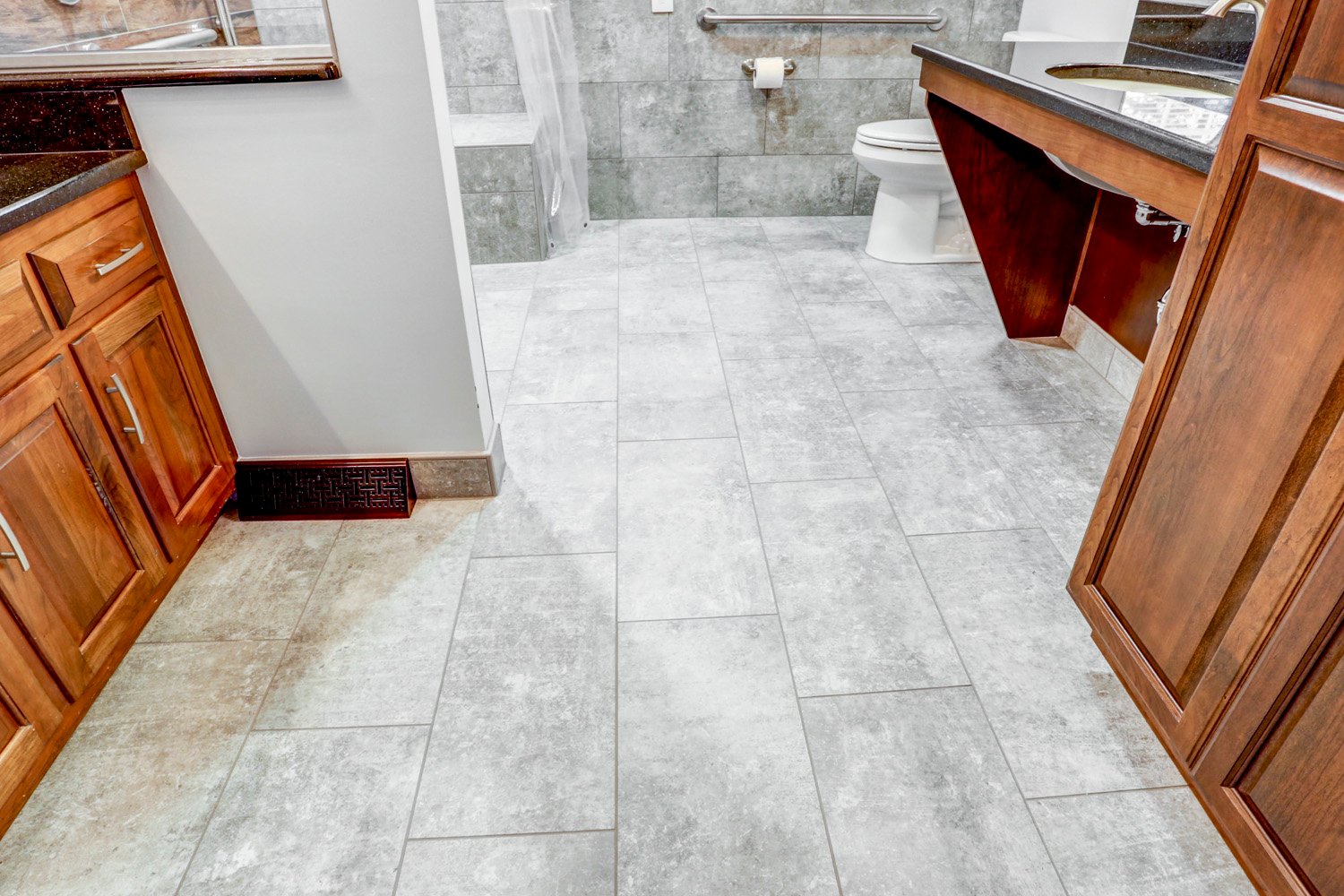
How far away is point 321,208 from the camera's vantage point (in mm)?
1581

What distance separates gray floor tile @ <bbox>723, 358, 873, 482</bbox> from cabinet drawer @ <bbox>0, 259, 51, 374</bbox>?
1.44 metres

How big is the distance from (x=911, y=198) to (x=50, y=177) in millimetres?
2758

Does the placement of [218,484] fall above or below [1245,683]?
below

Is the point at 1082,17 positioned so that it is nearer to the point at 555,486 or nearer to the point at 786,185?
the point at 786,185

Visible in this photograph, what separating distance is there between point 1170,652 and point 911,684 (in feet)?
1.35

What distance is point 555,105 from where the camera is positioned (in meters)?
3.34

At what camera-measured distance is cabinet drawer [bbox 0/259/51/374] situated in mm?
1189

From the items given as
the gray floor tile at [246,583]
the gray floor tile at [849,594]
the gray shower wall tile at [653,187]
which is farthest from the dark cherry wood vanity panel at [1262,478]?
the gray shower wall tile at [653,187]

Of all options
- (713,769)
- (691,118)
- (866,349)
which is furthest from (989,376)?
(691,118)

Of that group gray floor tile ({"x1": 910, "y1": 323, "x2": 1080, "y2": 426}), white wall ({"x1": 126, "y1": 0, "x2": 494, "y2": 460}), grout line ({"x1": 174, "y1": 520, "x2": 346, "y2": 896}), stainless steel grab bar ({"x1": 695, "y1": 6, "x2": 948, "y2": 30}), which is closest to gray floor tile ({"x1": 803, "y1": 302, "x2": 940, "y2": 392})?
gray floor tile ({"x1": 910, "y1": 323, "x2": 1080, "y2": 426})

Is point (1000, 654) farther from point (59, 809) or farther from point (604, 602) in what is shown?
point (59, 809)

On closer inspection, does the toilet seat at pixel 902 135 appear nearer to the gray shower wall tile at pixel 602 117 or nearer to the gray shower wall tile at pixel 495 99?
the gray shower wall tile at pixel 602 117

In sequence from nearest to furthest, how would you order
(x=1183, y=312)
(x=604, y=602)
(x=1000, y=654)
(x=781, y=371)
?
1. (x=1183, y=312)
2. (x=1000, y=654)
3. (x=604, y=602)
4. (x=781, y=371)

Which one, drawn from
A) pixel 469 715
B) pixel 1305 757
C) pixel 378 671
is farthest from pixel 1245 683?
pixel 378 671
